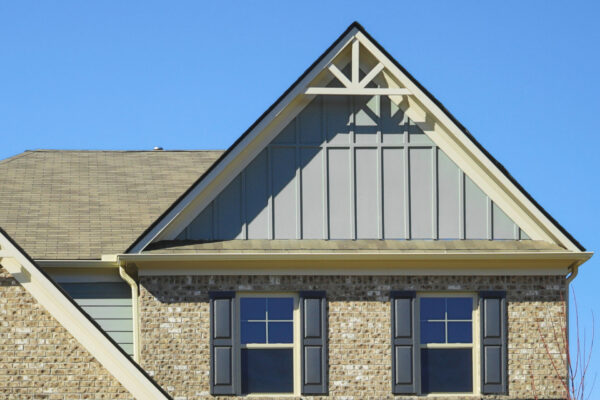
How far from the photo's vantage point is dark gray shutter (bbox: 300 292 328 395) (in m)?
22.7

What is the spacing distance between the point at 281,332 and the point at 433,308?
2.76m

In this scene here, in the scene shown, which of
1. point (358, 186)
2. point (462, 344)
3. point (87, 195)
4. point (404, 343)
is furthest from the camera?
point (87, 195)

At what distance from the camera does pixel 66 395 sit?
Result: 63.9 feet

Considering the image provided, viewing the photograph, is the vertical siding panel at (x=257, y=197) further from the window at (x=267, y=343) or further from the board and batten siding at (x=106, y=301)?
the board and batten siding at (x=106, y=301)

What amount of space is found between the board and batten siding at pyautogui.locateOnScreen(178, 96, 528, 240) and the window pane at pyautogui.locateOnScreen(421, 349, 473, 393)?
212 centimetres

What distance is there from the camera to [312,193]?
23.3 m

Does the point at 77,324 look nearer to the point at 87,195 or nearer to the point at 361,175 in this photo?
the point at 361,175

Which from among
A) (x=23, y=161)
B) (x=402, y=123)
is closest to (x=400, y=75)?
(x=402, y=123)

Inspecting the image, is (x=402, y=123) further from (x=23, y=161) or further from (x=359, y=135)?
(x=23, y=161)

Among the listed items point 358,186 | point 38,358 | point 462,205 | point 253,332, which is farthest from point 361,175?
point 38,358

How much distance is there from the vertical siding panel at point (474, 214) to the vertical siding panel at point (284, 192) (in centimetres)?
314

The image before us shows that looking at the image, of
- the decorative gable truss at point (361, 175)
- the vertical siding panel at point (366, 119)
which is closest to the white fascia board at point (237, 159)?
the decorative gable truss at point (361, 175)

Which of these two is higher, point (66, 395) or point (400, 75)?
point (400, 75)

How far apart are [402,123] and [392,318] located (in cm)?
355
